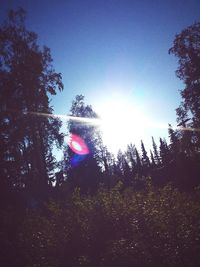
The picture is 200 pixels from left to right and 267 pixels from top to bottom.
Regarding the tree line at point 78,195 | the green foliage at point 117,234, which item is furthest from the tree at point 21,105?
the green foliage at point 117,234

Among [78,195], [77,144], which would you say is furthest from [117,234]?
[77,144]

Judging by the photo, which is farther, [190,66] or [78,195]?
[190,66]

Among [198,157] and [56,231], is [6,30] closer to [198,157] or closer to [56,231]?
[56,231]

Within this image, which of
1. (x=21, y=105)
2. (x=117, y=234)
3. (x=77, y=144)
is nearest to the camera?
(x=117, y=234)

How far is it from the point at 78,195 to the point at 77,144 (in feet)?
76.5

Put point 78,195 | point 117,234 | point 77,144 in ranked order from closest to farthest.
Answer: point 117,234
point 78,195
point 77,144

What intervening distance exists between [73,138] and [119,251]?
26.6 metres

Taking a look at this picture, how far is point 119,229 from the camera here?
790 centimetres

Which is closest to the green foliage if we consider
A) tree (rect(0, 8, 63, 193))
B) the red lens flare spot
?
tree (rect(0, 8, 63, 193))

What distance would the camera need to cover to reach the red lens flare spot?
106 feet

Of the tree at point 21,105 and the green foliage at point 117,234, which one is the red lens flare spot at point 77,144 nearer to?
the tree at point 21,105

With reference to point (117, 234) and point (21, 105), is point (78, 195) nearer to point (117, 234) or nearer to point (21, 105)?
point (117, 234)

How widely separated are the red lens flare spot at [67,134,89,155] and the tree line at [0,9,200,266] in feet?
1.88

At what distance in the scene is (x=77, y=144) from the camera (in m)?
Answer: 33.1
